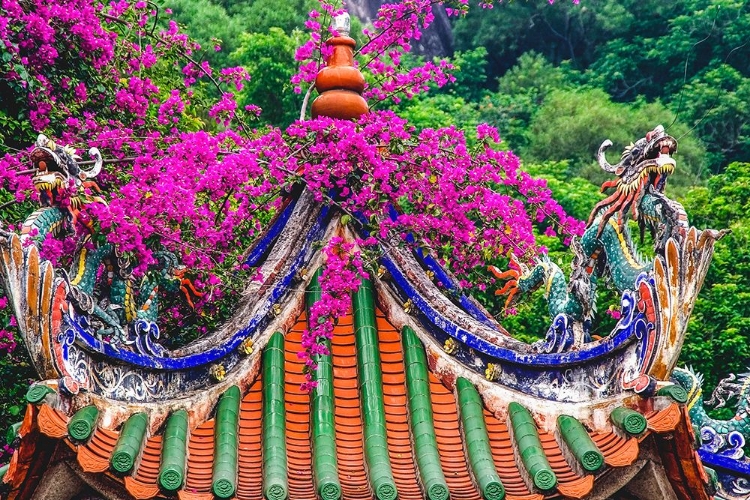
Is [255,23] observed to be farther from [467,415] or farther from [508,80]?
[467,415]

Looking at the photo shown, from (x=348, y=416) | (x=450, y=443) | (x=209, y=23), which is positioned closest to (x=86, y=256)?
(x=348, y=416)

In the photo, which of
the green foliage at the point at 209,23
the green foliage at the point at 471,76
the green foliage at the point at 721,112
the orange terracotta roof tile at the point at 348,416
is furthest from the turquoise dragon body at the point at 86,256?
the green foliage at the point at 471,76

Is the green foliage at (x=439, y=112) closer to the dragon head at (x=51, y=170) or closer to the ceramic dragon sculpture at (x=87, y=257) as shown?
the ceramic dragon sculpture at (x=87, y=257)

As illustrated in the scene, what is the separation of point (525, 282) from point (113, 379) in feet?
8.53

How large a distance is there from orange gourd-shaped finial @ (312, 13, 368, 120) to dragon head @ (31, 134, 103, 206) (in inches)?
82.8

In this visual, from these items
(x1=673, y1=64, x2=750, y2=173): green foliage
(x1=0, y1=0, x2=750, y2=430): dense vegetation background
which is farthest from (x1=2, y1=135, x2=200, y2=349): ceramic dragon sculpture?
(x1=673, y1=64, x2=750, y2=173): green foliage

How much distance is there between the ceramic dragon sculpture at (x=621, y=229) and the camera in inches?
269

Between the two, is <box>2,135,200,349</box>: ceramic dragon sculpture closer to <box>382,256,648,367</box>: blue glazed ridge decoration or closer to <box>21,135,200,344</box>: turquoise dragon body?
<box>21,135,200,344</box>: turquoise dragon body

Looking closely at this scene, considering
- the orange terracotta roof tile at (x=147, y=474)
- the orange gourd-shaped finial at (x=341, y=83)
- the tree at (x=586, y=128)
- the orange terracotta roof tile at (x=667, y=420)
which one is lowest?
the tree at (x=586, y=128)

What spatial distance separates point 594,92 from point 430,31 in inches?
314

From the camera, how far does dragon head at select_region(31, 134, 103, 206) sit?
6684 millimetres

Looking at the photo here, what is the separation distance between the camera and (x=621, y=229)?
718 centimetres

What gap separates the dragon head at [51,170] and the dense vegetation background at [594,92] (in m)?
7.41

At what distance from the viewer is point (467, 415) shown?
704cm
